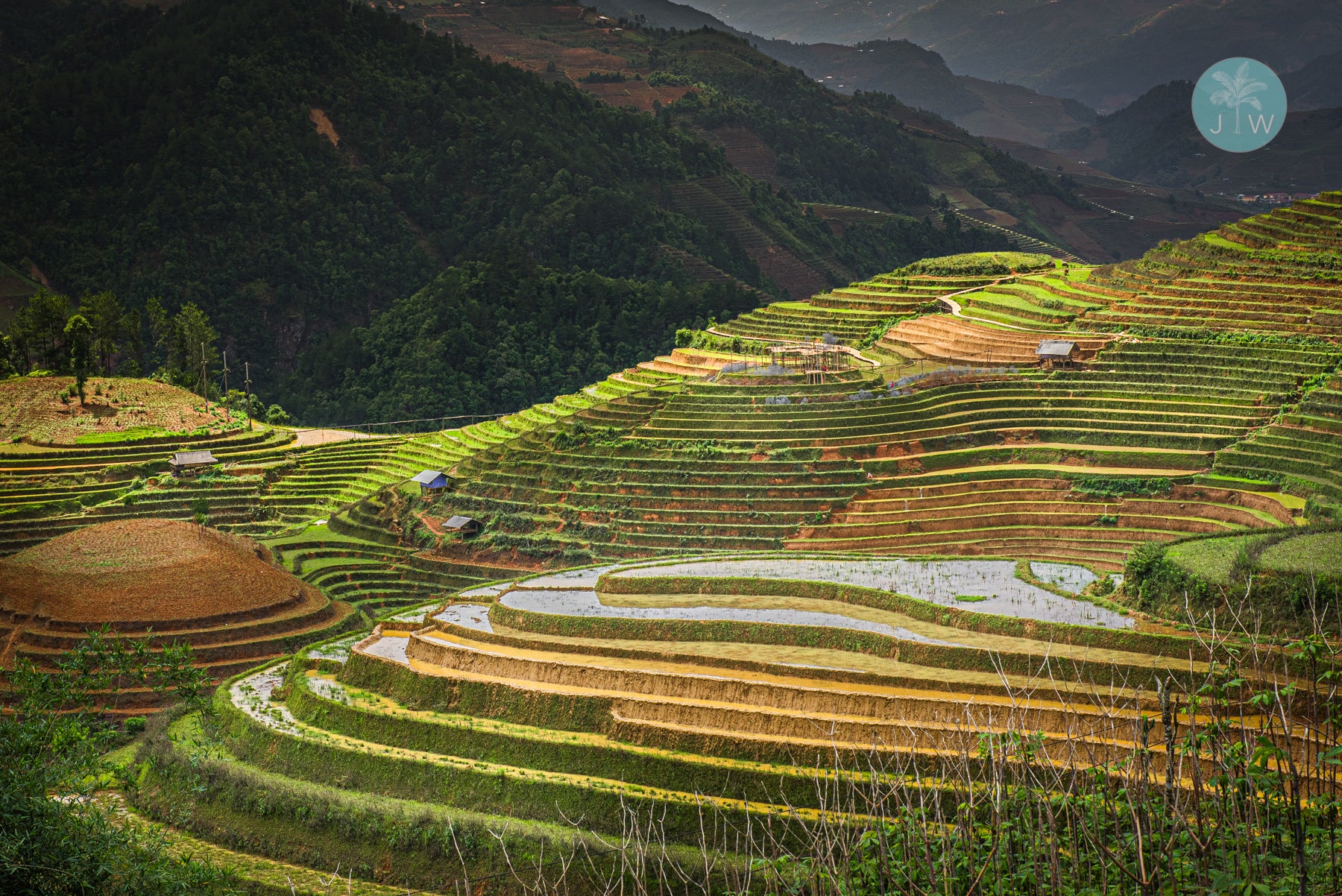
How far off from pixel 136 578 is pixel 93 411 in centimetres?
2101

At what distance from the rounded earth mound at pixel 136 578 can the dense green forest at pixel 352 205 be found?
29.2 m

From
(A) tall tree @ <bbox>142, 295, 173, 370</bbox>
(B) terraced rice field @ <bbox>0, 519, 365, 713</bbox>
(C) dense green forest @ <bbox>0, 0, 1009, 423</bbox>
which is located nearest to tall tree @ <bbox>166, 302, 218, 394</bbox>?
(A) tall tree @ <bbox>142, 295, 173, 370</bbox>

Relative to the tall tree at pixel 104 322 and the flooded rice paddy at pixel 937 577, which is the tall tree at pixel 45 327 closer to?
the tall tree at pixel 104 322

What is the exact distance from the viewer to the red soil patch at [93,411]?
57.6m

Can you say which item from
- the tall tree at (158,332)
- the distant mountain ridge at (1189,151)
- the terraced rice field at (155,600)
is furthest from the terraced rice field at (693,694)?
the distant mountain ridge at (1189,151)

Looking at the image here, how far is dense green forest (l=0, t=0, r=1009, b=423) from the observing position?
262 ft

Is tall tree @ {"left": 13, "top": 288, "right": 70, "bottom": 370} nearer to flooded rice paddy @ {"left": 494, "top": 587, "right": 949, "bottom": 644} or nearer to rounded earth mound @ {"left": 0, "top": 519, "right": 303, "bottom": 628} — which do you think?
rounded earth mound @ {"left": 0, "top": 519, "right": 303, "bottom": 628}

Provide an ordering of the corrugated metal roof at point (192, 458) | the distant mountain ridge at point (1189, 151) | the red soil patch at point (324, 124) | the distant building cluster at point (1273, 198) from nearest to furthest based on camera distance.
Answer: the corrugated metal roof at point (192, 458) → the red soil patch at point (324, 124) → the distant building cluster at point (1273, 198) → the distant mountain ridge at point (1189, 151)

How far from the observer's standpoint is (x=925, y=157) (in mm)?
141500

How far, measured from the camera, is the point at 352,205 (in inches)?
3856

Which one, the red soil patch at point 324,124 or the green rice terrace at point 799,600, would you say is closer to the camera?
the green rice terrace at point 799,600

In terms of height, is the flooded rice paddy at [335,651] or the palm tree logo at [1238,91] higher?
the palm tree logo at [1238,91]

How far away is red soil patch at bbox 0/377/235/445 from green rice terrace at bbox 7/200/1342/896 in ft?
0.92

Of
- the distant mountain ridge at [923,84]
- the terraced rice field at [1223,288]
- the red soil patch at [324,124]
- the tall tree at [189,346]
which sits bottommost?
the tall tree at [189,346]
